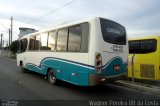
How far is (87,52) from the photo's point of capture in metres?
8.67

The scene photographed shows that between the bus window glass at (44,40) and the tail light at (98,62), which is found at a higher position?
the bus window glass at (44,40)

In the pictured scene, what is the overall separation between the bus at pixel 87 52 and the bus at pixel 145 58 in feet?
5.93

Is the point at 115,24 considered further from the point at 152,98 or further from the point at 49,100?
the point at 49,100

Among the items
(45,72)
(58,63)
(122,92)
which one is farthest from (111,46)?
(45,72)

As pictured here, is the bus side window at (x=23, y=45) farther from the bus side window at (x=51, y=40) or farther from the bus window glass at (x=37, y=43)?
the bus side window at (x=51, y=40)

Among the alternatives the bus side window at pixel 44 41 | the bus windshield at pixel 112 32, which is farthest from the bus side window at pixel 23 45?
the bus windshield at pixel 112 32

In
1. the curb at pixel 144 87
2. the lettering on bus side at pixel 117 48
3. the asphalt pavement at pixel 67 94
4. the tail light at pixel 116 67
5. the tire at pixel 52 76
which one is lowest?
the asphalt pavement at pixel 67 94

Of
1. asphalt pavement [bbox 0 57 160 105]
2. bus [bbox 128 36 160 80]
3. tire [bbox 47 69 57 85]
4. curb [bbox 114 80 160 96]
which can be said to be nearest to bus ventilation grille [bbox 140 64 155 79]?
bus [bbox 128 36 160 80]

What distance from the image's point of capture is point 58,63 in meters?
10.5

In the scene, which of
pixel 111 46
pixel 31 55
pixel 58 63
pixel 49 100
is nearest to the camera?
pixel 49 100

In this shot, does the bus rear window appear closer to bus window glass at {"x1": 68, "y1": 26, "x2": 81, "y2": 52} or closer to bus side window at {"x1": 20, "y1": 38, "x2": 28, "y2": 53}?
bus window glass at {"x1": 68, "y1": 26, "x2": 81, "y2": 52}

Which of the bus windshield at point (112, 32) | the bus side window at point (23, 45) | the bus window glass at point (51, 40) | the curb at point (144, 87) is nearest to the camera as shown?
the bus windshield at point (112, 32)

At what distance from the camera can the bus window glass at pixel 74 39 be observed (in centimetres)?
927

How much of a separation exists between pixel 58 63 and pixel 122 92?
303 cm
